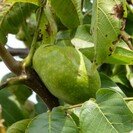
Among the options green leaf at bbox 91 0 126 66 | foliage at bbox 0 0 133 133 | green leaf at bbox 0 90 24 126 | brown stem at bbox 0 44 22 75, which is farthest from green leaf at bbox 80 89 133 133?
green leaf at bbox 0 90 24 126

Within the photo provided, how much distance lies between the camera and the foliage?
1.04 meters

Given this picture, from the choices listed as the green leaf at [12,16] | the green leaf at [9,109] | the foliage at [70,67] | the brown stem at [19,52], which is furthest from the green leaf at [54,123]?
the brown stem at [19,52]

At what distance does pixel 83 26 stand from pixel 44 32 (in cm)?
12

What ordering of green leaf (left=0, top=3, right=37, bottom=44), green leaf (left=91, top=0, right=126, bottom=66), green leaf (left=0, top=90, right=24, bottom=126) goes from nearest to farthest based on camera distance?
green leaf (left=91, top=0, right=126, bottom=66) < green leaf (left=0, top=3, right=37, bottom=44) < green leaf (left=0, top=90, right=24, bottom=126)

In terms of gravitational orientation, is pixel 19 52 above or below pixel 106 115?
below

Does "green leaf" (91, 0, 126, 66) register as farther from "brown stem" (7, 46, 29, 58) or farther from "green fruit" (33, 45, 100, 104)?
"brown stem" (7, 46, 29, 58)

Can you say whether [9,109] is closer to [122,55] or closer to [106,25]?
[122,55]

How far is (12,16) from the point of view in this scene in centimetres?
143

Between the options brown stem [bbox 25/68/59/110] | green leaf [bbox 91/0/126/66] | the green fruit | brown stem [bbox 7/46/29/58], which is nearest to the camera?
green leaf [bbox 91/0/126/66]

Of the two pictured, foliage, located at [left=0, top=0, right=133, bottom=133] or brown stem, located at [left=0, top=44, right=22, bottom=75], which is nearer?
foliage, located at [left=0, top=0, right=133, bottom=133]

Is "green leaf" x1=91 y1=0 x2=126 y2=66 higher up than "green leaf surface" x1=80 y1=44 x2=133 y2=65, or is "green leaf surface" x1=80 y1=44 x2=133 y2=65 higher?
"green leaf" x1=91 y1=0 x2=126 y2=66

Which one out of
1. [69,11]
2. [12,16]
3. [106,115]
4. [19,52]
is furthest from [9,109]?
[106,115]

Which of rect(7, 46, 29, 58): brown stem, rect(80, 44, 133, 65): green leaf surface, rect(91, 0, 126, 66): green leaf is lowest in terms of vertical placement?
rect(7, 46, 29, 58): brown stem

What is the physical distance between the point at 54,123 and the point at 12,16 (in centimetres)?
48
